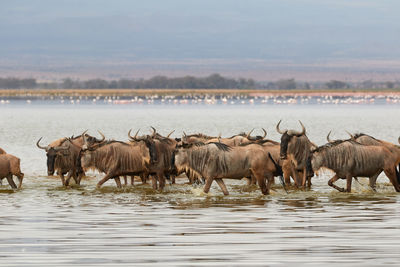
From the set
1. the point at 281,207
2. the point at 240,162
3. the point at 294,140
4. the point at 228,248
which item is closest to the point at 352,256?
the point at 228,248

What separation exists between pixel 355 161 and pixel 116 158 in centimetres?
544

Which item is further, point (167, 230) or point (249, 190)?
point (249, 190)

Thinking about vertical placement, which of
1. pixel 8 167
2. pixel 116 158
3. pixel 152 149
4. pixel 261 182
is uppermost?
pixel 152 149

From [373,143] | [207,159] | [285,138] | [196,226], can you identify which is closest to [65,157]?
[207,159]

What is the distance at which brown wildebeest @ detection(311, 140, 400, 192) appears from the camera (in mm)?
21094

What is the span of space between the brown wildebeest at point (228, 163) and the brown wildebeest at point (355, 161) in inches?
61.5

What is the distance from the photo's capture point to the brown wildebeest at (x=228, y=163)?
20.3m

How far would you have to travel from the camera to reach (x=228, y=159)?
20297mm

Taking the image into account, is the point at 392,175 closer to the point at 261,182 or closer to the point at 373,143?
the point at 373,143

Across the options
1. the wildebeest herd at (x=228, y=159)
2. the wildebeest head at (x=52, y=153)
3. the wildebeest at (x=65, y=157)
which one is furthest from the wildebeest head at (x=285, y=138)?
the wildebeest head at (x=52, y=153)

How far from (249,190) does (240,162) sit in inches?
85.4

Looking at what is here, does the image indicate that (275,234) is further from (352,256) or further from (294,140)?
(294,140)

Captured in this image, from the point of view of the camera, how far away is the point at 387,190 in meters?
22.0

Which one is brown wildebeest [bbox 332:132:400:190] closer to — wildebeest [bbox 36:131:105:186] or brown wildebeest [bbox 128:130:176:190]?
brown wildebeest [bbox 128:130:176:190]
